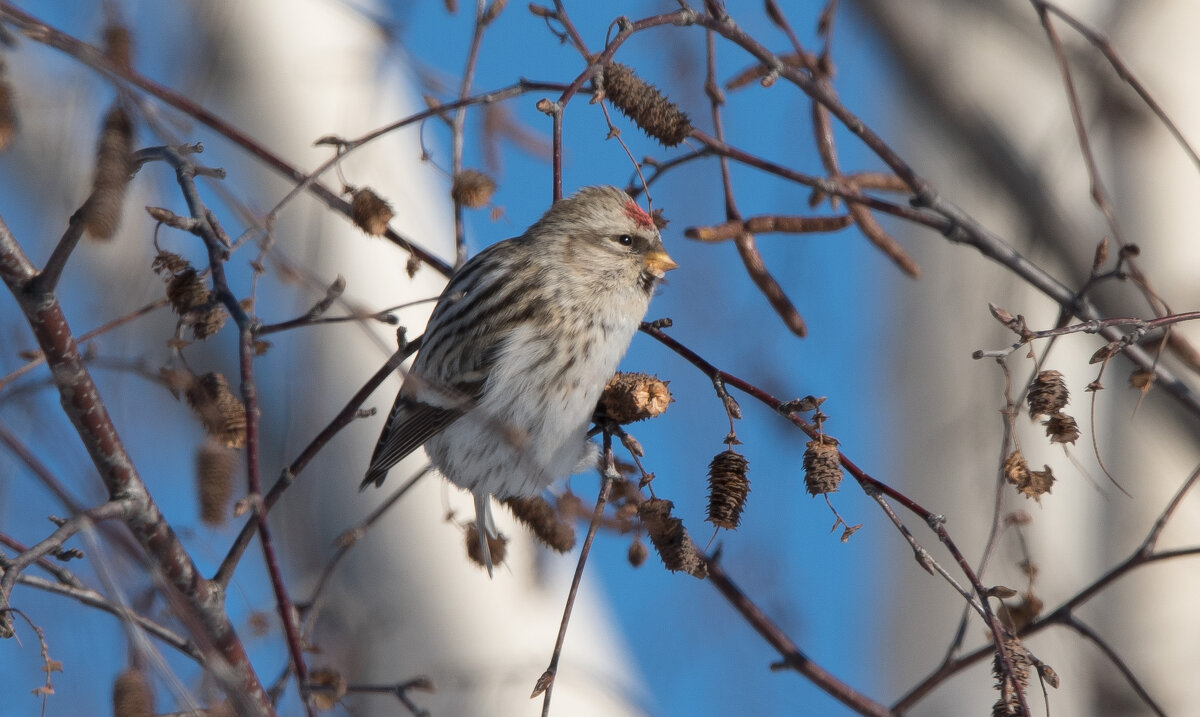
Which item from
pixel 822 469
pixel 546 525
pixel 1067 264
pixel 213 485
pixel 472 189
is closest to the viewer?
pixel 213 485

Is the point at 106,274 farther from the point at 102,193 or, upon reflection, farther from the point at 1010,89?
the point at 1010,89

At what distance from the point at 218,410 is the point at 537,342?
0.80 meters

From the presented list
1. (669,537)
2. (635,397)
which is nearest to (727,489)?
(669,537)

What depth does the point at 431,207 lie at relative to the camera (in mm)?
2336

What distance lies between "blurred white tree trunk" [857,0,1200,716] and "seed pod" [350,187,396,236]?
138 centimetres

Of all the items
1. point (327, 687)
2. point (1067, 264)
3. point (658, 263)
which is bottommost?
point (327, 687)

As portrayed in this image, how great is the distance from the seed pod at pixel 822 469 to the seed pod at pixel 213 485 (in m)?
0.67

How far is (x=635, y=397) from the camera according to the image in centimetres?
166

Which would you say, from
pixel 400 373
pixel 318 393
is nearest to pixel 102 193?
pixel 400 373

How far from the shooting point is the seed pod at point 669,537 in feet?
4.70

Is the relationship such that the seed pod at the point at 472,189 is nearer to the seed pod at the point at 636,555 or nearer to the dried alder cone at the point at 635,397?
the dried alder cone at the point at 635,397

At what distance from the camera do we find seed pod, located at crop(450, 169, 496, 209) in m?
1.61

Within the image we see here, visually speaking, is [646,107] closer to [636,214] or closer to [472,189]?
[472,189]

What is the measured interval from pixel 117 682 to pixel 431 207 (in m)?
1.38
